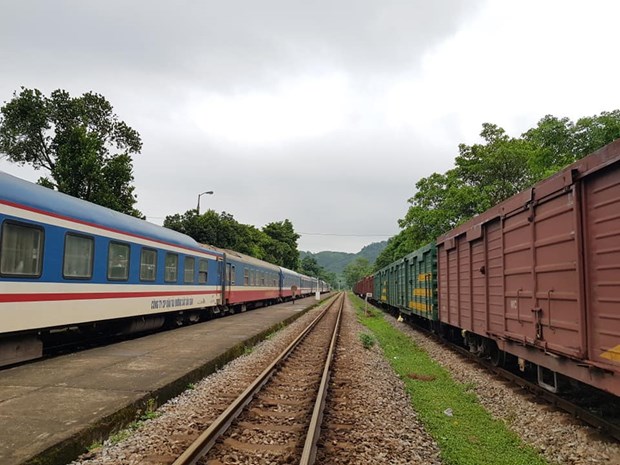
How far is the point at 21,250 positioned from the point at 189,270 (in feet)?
25.8

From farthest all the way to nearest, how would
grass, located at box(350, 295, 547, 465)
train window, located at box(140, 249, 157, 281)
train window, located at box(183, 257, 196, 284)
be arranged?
train window, located at box(183, 257, 196, 284) < train window, located at box(140, 249, 157, 281) < grass, located at box(350, 295, 547, 465)

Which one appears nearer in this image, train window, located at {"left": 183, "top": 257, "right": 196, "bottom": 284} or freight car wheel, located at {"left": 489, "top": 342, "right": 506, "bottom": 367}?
freight car wheel, located at {"left": 489, "top": 342, "right": 506, "bottom": 367}

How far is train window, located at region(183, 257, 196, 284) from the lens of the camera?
14.5 meters

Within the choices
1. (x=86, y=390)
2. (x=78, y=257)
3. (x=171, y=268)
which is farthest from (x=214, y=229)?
(x=86, y=390)

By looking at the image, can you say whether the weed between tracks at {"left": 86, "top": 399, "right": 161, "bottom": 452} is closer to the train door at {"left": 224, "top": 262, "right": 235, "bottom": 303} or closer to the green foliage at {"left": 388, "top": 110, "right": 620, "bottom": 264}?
the train door at {"left": 224, "top": 262, "right": 235, "bottom": 303}

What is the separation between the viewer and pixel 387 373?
8758 millimetres

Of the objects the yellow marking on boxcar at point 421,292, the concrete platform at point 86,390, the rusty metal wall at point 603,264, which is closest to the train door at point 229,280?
the yellow marking on boxcar at point 421,292

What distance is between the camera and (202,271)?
16.3m

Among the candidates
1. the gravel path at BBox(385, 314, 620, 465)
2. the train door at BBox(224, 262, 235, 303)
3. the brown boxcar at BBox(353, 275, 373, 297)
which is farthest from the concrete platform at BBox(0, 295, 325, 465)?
the brown boxcar at BBox(353, 275, 373, 297)

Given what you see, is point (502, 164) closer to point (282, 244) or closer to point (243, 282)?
point (243, 282)

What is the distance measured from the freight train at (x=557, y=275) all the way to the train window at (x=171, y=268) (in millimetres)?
8535

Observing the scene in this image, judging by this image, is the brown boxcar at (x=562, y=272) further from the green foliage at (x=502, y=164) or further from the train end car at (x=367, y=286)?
the train end car at (x=367, y=286)

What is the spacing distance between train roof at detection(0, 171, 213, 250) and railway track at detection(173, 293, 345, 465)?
471 cm

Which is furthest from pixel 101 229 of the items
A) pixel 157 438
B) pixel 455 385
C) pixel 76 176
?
pixel 76 176
